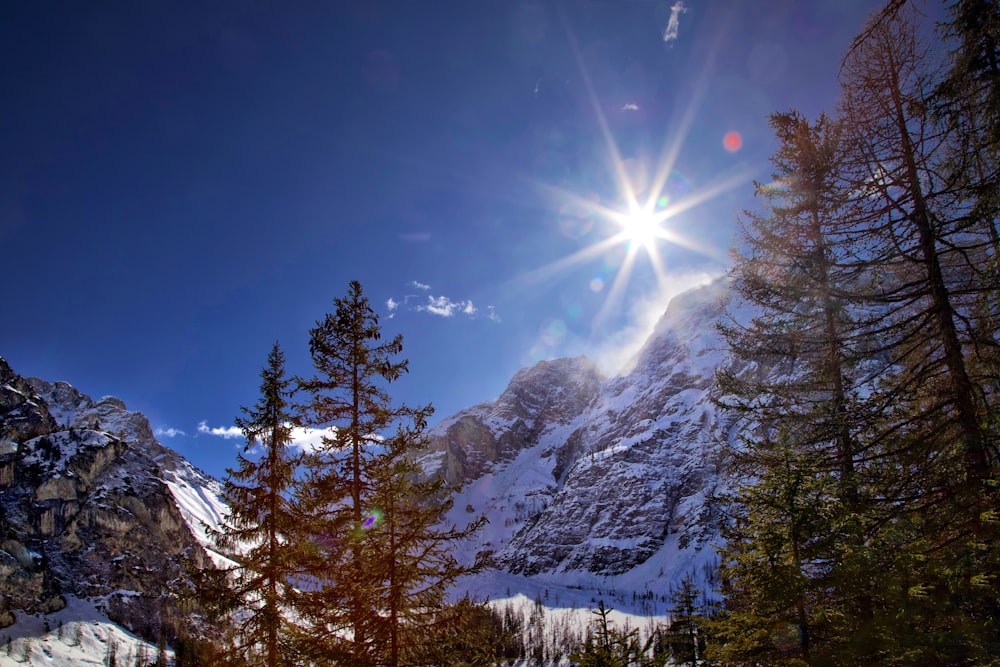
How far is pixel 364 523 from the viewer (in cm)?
984

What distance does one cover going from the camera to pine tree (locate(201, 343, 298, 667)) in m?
11.6

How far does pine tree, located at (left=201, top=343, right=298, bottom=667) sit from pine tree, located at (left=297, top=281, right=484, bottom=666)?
128 centimetres

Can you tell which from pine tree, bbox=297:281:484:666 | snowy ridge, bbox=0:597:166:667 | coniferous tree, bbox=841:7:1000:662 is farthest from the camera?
snowy ridge, bbox=0:597:166:667

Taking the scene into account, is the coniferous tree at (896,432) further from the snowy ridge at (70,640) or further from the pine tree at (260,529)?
the snowy ridge at (70,640)

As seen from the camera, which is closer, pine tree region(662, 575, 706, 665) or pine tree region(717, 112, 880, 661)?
pine tree region(717, 112, 880, 661)

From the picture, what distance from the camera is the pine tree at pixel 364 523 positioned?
8.77 metres

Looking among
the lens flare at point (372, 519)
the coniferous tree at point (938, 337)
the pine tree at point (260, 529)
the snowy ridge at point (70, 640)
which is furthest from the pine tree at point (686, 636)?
the snowy ridge at point (70, 640)

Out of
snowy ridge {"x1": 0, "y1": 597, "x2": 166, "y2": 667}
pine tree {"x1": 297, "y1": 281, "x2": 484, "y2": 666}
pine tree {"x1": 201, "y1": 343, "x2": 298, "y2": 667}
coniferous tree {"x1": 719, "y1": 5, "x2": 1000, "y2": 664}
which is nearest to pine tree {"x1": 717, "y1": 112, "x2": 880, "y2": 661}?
coniferous tree {"x1": 719, "y1": 5, "x2": 1000, "y2": 664}

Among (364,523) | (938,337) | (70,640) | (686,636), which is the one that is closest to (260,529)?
(364,523)

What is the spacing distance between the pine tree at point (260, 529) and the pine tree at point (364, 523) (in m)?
1.28

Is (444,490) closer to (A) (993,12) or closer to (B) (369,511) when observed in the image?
(B) (369,511)

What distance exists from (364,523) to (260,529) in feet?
14.4

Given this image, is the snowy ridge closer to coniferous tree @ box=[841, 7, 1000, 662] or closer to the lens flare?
the lens flare

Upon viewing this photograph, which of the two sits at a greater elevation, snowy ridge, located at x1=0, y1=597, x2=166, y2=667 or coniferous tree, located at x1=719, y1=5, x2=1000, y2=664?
coniferous tree, located at x1=719, y1=5, x2=1000, y2=664
